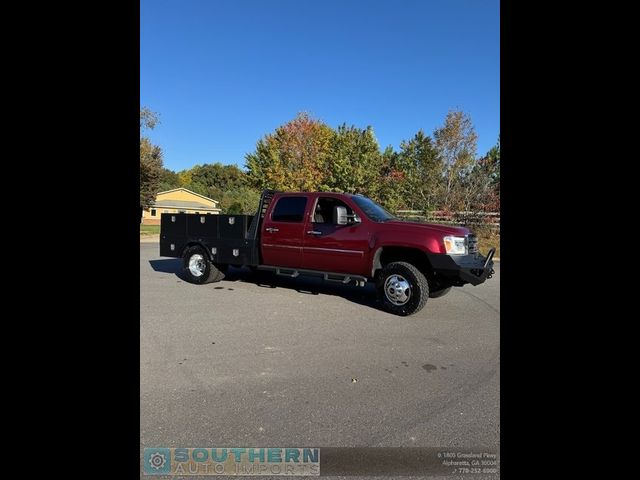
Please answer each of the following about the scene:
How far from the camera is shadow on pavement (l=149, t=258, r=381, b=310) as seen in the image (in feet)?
22.3

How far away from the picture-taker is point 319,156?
30953 millimetres

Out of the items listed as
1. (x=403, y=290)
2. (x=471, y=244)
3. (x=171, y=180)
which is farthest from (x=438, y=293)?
(x=171, y=180)

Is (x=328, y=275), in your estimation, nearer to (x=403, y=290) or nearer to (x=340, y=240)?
(x=340, y=240)

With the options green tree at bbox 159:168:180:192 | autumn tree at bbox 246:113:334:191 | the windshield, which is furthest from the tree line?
green tree at bbox 159:168:180:192

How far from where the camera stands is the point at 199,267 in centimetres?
792

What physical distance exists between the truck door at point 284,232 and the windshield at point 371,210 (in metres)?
0.98

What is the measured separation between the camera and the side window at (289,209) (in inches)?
265

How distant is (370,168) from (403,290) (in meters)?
21.2

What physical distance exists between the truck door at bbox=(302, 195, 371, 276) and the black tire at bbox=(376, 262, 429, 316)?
38 centimetres

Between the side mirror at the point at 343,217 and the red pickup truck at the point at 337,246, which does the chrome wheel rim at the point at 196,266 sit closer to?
the red pickup truck at the point at 337,246
